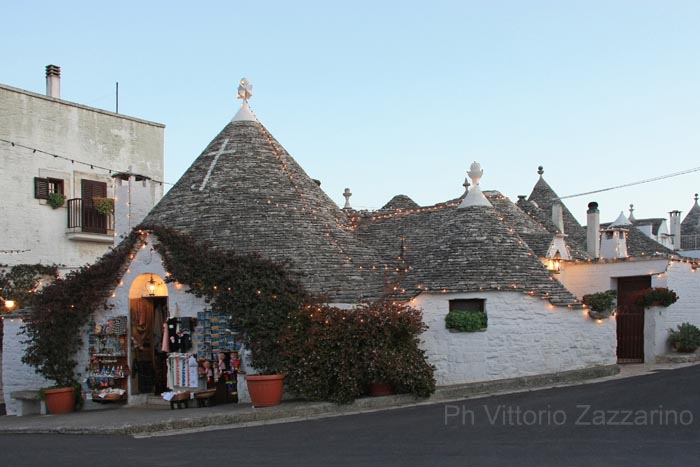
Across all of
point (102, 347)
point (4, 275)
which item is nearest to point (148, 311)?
point (102, 347)

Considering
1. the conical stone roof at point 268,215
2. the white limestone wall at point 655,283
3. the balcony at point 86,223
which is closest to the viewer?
the conical stone roof at point 268,215

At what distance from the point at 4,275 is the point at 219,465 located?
15.7 m

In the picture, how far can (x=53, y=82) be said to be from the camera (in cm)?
2514

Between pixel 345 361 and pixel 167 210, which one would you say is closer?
pixel 345 361

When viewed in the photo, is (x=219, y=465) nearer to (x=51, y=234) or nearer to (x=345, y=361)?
(x=345, y=361)

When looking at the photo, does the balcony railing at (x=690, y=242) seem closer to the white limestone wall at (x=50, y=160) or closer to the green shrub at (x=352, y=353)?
the white limestone wall at (x=50, y=160)

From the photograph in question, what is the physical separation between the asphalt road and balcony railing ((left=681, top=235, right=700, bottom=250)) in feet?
139

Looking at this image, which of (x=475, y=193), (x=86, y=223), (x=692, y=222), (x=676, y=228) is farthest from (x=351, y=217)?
(x=692, y=222)

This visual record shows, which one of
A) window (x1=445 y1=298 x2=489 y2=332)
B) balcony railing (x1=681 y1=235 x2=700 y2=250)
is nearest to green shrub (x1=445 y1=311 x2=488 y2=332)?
window (x1=445 y1=298 x2=489 y2=332)

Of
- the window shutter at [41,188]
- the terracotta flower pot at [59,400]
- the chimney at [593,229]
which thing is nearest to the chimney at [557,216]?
the chimney at [593,229]

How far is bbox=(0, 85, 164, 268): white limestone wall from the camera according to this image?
22.4 meters

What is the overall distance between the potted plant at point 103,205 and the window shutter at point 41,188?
4.93 feet

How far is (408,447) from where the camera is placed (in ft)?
30.9

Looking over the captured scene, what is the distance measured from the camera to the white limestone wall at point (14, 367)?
57.6ft
